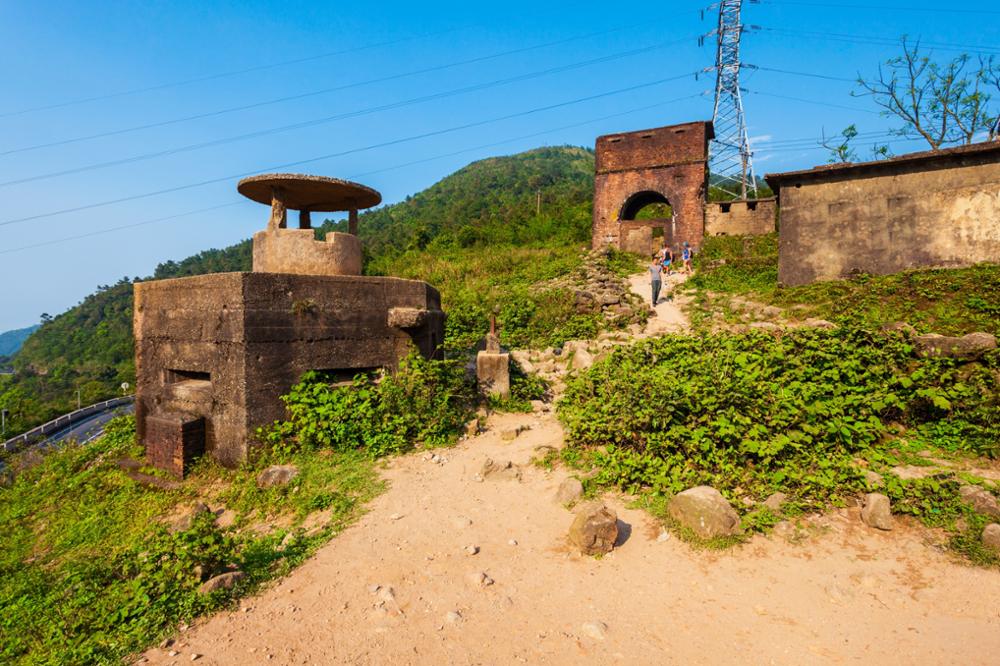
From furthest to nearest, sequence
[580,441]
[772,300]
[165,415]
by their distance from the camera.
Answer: [772,300] < [165,415] < [580,441]

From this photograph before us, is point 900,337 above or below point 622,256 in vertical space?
below

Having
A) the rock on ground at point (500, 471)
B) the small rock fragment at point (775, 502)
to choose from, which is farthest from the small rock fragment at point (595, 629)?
the rock on ground at point (500, 471)

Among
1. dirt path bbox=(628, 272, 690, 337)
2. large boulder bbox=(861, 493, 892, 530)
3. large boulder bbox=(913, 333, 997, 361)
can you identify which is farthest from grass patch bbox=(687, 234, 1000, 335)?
large boulder bbox=(861, 493, 892, 530)

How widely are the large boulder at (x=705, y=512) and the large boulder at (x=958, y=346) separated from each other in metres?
3.61

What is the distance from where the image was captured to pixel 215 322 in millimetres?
5949

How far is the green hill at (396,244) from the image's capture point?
28125 mm

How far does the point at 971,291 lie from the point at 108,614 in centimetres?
1270

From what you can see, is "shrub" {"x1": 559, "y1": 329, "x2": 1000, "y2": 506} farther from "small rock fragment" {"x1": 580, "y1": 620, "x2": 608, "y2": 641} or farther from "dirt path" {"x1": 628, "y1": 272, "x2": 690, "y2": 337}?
"dirt path" {"x1": 628, "y1": 272, "x2": 690, "y2": 337}

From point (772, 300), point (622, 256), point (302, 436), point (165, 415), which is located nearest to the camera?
point (302, 436)

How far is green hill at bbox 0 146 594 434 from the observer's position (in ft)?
92.3

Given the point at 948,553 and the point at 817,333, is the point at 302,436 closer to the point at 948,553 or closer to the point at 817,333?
the point at 948,553

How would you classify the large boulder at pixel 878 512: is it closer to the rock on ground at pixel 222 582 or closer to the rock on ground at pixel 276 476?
the rock on ground at pixel 222 582

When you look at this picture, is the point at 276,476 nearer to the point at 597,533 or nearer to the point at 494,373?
the point at 494,373

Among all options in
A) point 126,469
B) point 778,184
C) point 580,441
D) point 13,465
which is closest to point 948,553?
point 580,441
